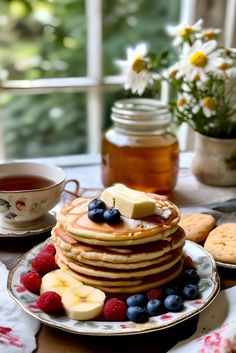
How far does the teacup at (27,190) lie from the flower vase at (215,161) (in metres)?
0.40

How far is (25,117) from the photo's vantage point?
8.18 ft

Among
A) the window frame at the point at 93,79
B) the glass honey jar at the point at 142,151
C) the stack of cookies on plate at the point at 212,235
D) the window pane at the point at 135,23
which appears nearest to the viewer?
the stack of cookies on plate at the point at 212,235

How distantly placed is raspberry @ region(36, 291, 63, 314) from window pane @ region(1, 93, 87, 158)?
1.78 meters

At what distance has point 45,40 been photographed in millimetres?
2273

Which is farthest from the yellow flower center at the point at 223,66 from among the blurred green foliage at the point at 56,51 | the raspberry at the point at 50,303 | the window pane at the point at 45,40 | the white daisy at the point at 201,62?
the window pane at the point at 45,40

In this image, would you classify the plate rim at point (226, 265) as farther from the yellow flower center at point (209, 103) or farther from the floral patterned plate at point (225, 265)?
the yellow flower center at point (209, 103)

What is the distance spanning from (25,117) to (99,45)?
1.06 metres

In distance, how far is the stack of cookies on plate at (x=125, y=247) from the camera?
70cm

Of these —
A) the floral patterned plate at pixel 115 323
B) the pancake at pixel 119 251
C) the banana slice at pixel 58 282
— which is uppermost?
the pancake at pixel 119 251

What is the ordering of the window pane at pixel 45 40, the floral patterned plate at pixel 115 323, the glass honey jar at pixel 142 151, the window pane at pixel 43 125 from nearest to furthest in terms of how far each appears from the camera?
the floral patterned plate at pixel 115 323
the glass honey jar at pixel 142 151
the window pane at pixel 45 40
the window pane at pixel 43 125

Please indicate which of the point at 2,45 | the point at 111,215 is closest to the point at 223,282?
the point at 111,215

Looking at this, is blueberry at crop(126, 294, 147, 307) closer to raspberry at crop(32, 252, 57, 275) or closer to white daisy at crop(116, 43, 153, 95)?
raspberry at crop(32, 252, 57, 275)

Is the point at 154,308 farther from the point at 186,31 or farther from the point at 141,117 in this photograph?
the point at 186,31

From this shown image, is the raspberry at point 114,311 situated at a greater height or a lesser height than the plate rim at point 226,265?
greater
